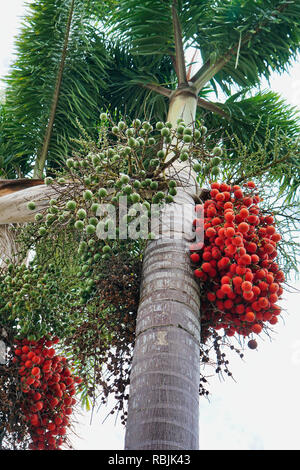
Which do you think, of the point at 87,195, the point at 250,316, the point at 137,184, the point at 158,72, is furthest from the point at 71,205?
the point at 158,72

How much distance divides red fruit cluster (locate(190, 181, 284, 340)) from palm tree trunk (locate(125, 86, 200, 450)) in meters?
0.12

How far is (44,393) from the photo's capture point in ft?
9.14

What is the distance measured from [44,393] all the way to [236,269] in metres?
1.43

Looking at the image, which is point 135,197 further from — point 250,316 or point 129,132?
point 250,316

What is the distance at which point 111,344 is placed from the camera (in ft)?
8.63

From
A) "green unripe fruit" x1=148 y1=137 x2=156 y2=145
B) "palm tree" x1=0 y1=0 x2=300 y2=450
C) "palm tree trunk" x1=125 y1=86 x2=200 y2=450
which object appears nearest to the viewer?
"palm tree trunk" x1=125 y1=86 x2=200 y2=450

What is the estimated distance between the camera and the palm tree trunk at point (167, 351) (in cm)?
179

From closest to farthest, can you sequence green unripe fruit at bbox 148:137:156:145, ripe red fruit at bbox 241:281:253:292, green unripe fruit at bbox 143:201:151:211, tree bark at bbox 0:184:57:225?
ripe red fruit at bbox 241:281:253:292 < green unripe fruit at bbox 143:201:151:211 < green unripe fruit at bbox 148:137:156:145 < tree bark at bbox 0:184:57:225

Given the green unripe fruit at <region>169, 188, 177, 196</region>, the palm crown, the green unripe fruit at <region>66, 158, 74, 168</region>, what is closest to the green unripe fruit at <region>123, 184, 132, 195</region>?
the green unripe fruit at <region>169, 188, 177, 196</region>

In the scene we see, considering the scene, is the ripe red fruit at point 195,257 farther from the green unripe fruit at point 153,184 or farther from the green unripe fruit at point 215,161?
the green unripe fruit at point 215,161

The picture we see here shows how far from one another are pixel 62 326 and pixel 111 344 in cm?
40

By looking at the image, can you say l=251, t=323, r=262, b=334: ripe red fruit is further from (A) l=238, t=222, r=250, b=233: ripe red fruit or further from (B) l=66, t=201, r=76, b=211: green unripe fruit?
(B) l=66, t=201, r=76, b=211: green unripe fruit

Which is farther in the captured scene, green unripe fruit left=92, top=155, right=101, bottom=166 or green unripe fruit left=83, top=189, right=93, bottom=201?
green unripe fruit left=92, top=155, right=101, bottom=166

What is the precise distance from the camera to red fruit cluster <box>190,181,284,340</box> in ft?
7.54
